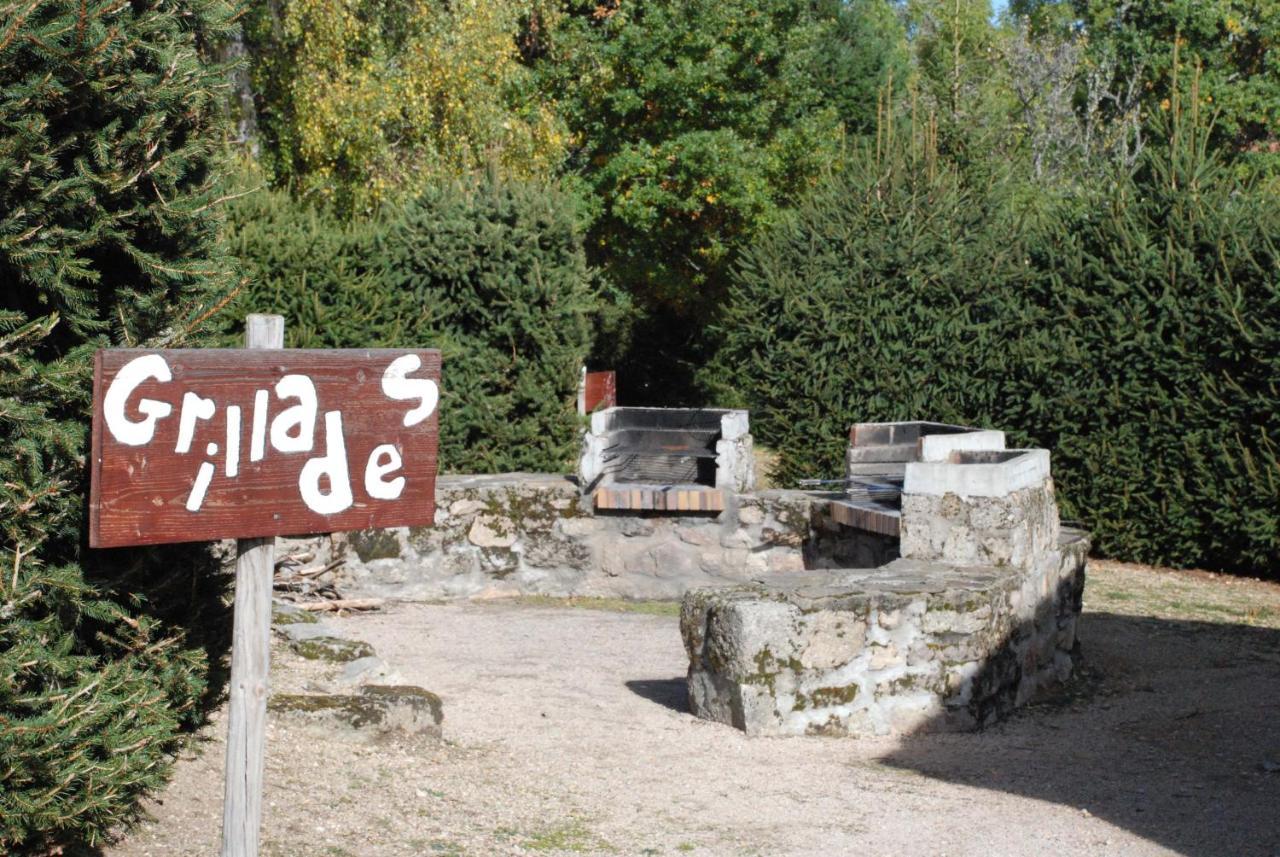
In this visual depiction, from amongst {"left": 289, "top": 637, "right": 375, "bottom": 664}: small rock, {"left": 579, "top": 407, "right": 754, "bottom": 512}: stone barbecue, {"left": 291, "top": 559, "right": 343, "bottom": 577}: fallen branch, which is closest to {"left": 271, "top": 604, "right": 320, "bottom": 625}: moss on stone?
{"left": 289, "top": 637, "right": 375, "bottom": 664}: small rock

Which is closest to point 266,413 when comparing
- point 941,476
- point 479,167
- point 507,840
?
point 507,840

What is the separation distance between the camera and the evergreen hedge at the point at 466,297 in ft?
38.1

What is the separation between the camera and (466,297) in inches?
469

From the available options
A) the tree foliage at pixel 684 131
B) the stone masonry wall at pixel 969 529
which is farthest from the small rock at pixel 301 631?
the tree foliage at pixel 684 131

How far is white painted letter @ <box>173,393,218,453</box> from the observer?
3.44m

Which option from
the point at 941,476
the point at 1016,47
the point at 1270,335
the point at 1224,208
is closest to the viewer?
the point at 941,476

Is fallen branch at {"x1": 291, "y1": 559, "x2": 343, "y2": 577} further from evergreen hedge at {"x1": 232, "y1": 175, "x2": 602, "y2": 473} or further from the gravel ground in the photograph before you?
evergreen hedge at {"x1": 232, "y1": 175, "x2": 602, "y2": 473}

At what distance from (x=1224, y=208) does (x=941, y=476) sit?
5.48 m

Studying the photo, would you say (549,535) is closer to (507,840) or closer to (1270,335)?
(507,840)

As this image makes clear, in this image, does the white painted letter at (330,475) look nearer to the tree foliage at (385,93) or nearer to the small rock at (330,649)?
the small rock at (330,649)

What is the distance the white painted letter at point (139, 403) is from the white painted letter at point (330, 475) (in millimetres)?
392

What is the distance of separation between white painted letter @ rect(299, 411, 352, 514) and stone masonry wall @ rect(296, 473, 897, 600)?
19.4ft

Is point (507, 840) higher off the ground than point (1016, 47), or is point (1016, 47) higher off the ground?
point (1016, 47)

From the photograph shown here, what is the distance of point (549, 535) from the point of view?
31.9 feet
